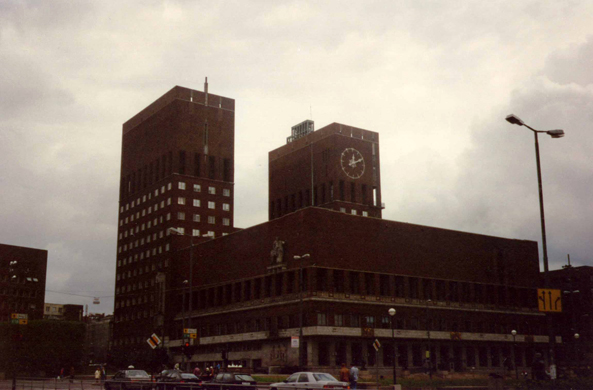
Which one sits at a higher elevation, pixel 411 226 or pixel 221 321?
pixel 411 226

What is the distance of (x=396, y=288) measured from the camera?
92562mm

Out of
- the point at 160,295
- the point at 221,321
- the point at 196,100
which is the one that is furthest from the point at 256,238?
the point at 196,100

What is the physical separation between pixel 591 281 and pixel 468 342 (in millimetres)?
52218

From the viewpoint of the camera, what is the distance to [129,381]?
33.9 metres

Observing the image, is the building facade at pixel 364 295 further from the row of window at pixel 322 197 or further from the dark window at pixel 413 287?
the row of window at pixel 322 197

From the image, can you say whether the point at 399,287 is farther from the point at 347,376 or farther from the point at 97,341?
the point at 97,341

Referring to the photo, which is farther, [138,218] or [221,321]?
[138,218]

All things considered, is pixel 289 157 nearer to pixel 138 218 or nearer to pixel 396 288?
pixel 138 218

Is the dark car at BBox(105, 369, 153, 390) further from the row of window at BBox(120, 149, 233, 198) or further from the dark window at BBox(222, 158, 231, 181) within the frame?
the dark window at BBox(222, 158, 231, 181)

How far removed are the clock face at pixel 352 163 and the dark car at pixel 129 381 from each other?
9280cm

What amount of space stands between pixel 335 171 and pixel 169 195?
1351 inches

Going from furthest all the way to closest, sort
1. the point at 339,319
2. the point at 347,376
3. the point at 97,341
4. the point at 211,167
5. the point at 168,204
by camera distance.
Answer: the point at 97,341, the point at 211,167, the point at 168,204, the point at 339,319, the point at 347,376

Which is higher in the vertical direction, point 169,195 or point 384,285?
point 169,195

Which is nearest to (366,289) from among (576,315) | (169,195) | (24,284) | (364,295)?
(364,295)
